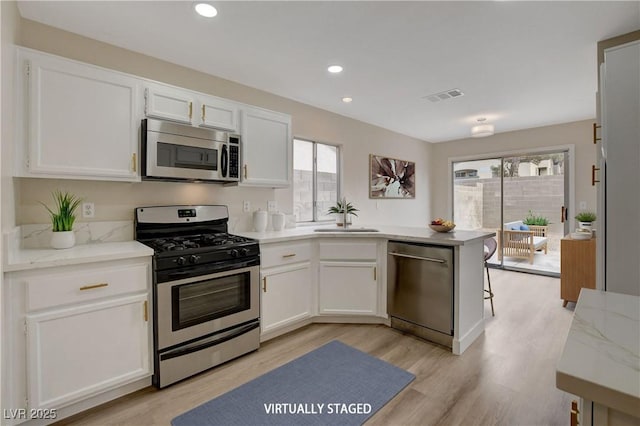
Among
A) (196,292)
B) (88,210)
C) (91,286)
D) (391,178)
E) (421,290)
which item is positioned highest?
(391,178)

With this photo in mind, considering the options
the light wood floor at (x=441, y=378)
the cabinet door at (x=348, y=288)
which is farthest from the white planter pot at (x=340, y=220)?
the light wood floor at (x=441, y=378)

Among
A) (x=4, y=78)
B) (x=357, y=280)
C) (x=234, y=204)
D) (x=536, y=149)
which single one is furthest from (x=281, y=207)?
(x=536, y=149)

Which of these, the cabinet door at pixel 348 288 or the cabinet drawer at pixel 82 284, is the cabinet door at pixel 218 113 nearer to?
the cabinet drawer at pixel 82 284

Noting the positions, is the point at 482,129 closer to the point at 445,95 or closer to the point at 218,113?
the point at 445,95

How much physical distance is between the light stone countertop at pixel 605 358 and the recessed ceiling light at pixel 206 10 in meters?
2.40

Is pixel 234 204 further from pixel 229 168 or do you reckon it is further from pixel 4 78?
pixel 4 78

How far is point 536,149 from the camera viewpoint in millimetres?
5004

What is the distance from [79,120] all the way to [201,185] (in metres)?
1.04

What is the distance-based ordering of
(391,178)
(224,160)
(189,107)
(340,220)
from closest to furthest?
(189,107)
(224,160)
(340,220)
(391,178)

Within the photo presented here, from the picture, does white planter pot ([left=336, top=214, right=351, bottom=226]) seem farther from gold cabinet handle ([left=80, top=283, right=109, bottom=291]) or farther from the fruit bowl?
gold cabinet handle ([left=80, top=283, right=109, bottom=291])

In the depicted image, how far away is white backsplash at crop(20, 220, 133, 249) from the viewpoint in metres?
2.05

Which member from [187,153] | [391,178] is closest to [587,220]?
[391,178]

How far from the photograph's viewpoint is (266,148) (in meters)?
3.02

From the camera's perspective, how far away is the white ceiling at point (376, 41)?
6.53 feet
